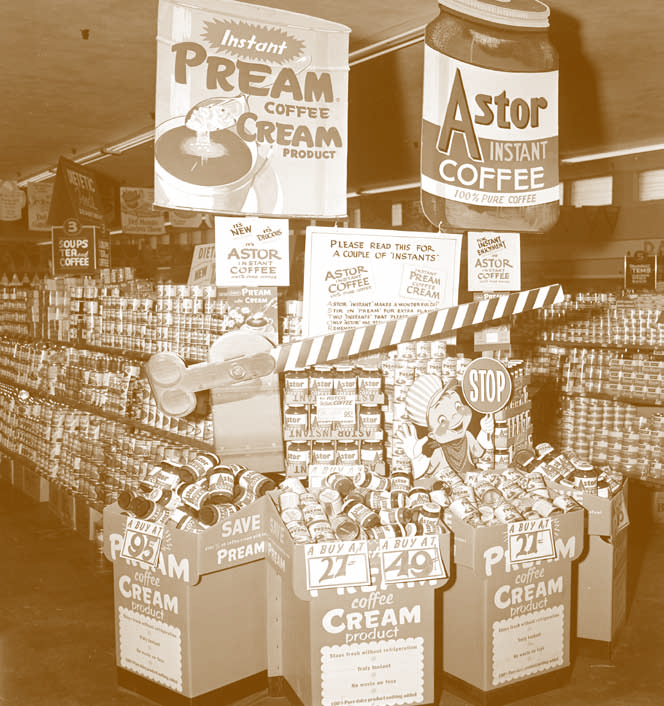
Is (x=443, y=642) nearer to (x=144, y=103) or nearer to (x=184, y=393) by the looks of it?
(x=184, y=393)

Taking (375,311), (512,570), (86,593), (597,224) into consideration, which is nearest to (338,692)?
(512,570)

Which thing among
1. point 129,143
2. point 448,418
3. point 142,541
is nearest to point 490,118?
point 448,418

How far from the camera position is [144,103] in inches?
328

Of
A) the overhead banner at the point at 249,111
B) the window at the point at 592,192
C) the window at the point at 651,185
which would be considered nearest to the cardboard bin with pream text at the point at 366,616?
the overhead banner at the point at 249,111

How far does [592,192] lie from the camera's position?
1348 cm

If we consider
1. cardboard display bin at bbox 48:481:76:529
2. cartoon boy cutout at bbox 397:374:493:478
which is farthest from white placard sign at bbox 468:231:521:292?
cardboard display bin at bbox 48:481:76:529

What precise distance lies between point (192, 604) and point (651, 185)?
11.2m

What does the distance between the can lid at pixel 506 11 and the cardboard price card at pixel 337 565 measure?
2779 mm

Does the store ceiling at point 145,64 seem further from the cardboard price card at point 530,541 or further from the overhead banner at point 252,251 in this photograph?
the cardboard price card at point 530,541

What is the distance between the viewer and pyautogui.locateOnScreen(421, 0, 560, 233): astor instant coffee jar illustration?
4258mm

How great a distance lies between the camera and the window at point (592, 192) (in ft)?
43.4

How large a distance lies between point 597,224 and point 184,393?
33.9ft

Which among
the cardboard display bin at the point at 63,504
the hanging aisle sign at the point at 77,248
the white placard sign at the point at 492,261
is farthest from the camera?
the hanging aisle sign at the point at 77,248

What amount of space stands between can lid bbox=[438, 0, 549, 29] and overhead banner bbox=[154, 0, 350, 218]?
0.66 metres
